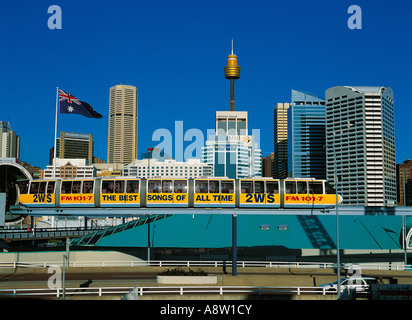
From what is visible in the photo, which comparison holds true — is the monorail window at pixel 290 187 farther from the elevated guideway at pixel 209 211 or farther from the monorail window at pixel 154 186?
the monorail window at pixel 154 186

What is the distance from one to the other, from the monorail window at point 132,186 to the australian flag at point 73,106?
17045mm

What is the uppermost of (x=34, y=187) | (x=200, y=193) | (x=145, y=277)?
(x=34, y=187)

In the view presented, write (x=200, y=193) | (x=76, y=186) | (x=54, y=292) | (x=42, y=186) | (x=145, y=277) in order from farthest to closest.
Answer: (x=42, y=186), (x=76, y=186), (x=200, y=193), (x=145, y=277), (x=54, y=292)

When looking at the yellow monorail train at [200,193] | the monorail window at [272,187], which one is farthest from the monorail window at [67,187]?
the monorail window at [272,187]

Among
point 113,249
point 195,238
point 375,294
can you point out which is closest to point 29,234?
point 113,249

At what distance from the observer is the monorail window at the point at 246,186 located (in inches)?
1465

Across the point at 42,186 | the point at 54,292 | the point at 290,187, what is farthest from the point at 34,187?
the point at 290,187

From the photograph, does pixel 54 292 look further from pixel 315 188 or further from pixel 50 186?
pixel 315 188

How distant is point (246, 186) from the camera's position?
122ft

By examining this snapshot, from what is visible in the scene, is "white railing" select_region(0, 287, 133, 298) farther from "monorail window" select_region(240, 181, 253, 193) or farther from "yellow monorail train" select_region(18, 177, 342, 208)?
"monorail window" select_region(240, 181, 253, 193)

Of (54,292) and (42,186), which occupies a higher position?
(42,186)

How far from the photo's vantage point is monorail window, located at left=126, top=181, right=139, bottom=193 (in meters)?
37.2

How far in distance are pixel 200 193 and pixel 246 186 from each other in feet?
12.5
